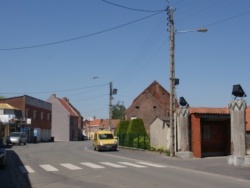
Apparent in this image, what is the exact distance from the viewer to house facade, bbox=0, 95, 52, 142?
75787 millimetres

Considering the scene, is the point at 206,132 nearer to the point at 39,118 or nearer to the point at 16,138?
the point at 16,138

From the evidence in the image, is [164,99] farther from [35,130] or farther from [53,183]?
[53,183]

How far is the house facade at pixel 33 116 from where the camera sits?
75.8m

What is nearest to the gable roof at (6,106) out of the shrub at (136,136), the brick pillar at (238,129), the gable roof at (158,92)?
the gable roof at (158,92)

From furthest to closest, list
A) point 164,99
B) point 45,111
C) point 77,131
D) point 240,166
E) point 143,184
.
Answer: point 77,131
point 45,111
point 164,99
point 240,166
point 143,184

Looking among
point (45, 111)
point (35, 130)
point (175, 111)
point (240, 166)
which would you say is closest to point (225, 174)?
point (240, 166)

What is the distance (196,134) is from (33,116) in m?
55.9

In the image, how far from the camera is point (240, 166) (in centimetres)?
2317

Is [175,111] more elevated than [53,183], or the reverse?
[175,111]

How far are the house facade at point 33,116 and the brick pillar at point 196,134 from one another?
46.0m

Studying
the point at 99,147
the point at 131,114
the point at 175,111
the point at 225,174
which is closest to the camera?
the point at 225,174

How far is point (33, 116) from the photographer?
82.3m

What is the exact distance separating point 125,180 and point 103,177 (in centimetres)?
149

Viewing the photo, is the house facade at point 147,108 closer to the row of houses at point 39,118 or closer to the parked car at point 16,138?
the row of houses at point 39,118
